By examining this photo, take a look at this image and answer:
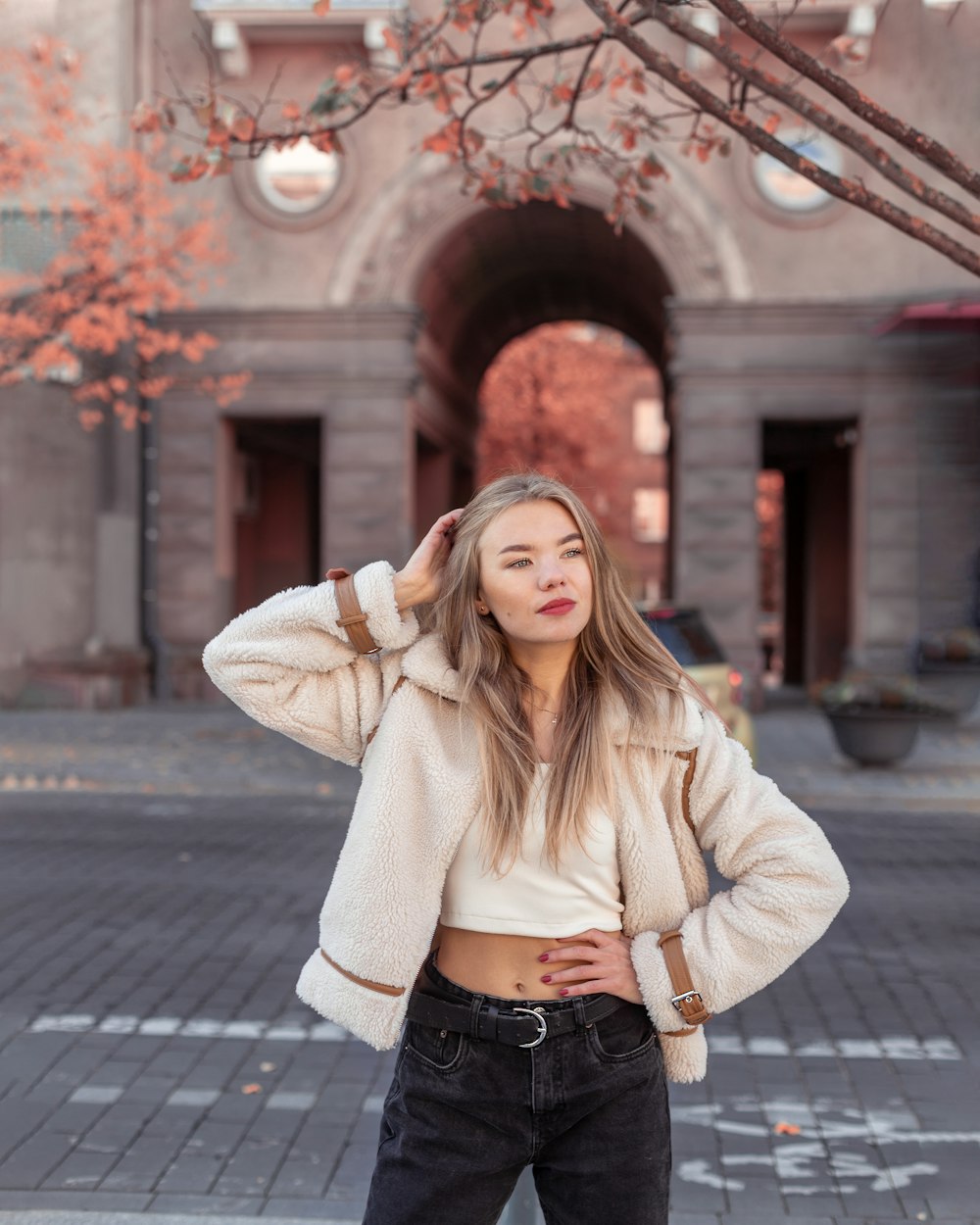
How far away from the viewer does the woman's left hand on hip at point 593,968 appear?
237 cm

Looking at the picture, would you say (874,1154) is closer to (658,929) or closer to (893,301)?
(658,929)

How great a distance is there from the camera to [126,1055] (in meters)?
5.40

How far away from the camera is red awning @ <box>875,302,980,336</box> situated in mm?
17562

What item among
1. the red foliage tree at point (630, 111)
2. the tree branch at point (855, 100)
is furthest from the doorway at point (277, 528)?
the tree branch at point (855, 100)

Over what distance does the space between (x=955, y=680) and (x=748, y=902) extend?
679 inches

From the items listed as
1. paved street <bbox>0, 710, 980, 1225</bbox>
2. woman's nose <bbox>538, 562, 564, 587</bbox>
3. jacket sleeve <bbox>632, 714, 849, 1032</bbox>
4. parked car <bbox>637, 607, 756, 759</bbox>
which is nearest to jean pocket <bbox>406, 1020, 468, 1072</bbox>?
jacket sleeve <bbox>632, 714, 849, 1032</bbox>

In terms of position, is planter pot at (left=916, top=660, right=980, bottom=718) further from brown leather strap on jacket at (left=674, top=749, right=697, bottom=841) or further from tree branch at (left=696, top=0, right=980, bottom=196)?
brown leather strap on jacket at (left=674, top=749, right=697, bottom=841)

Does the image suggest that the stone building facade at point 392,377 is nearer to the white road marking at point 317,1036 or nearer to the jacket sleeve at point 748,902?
the white road marking at point 317,1036

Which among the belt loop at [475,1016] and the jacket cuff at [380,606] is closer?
the belt loop at [475,1016]

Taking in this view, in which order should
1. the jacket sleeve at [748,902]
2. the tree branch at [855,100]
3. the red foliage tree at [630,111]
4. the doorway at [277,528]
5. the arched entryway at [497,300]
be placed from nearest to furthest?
the jacket sleeve at [748,902]
the tree branch at [855,100]
the red foliage tree at [630,111]
the arched entryway at [497,300]
the doorway at [277,528]

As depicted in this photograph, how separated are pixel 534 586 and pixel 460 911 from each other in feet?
1.93

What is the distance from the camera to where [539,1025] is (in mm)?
2346

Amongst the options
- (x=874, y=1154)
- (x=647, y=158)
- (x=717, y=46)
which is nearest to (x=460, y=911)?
(x=874, y=1154)

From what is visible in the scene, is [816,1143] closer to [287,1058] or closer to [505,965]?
[287,1058]
